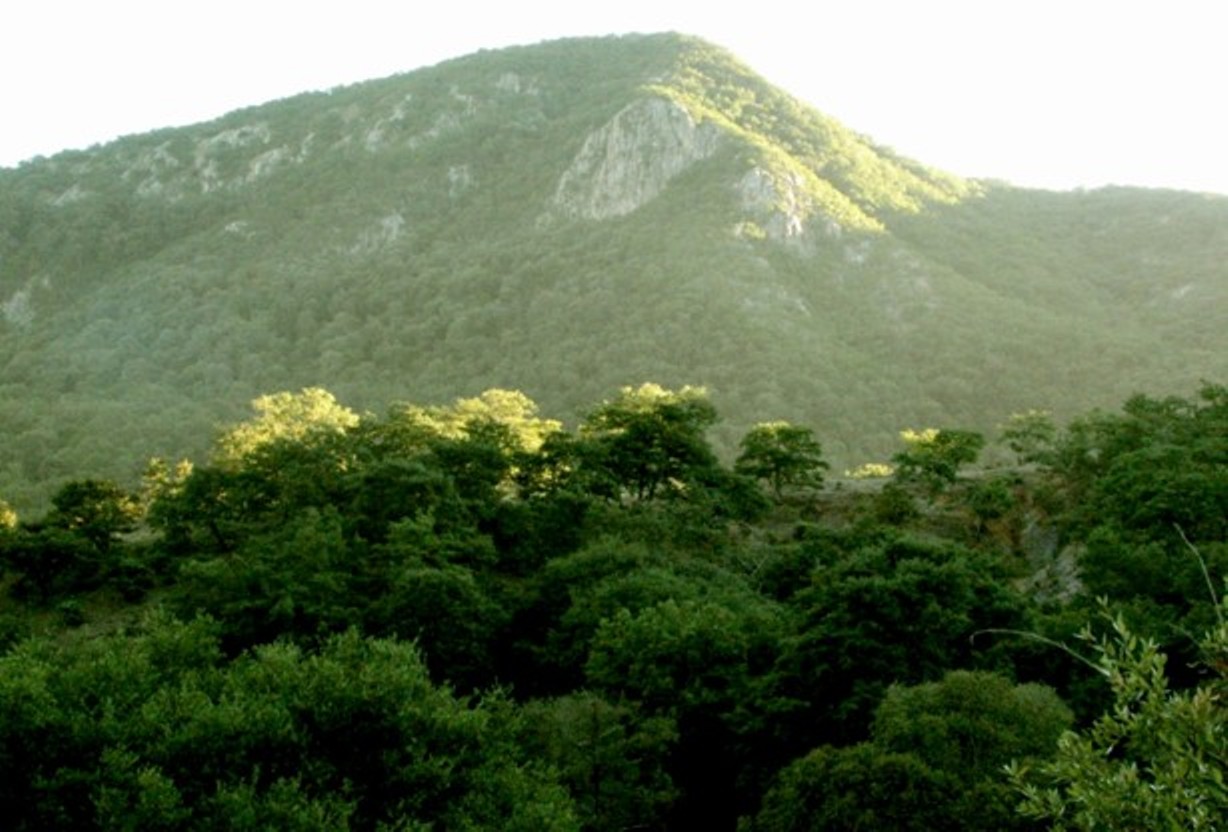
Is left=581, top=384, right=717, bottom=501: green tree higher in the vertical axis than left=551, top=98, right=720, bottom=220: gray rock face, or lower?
lower

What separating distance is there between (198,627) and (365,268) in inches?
6498

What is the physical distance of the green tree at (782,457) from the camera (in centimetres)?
6147

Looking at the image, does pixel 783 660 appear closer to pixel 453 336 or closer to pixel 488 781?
pixel 488 781

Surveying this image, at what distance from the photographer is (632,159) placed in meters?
185

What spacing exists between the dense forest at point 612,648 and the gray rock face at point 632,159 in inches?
5124

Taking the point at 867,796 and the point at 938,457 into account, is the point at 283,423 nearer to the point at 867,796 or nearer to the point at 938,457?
the point at 938,457

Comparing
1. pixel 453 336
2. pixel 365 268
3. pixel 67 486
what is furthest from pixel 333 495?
pixel 365 268

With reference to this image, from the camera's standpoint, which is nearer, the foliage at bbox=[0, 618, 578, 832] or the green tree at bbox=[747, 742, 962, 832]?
the foliage at bbox=[0, 618, 578, 832]

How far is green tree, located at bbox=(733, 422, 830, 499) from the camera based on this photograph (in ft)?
202

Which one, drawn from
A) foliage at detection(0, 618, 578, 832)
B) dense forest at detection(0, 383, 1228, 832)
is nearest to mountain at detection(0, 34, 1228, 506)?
dense forest at detection(0, 383, 1228, 832)

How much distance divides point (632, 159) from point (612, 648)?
16473cm

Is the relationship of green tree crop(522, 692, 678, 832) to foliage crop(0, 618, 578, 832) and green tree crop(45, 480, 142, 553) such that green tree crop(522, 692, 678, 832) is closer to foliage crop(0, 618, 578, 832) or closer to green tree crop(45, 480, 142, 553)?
foliage crop(0, 618, 578, 832)

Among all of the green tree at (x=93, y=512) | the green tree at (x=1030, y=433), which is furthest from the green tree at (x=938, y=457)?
the green tree at (x=93, y=512)

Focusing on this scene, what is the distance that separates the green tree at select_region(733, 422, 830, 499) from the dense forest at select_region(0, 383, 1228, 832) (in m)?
4.29
